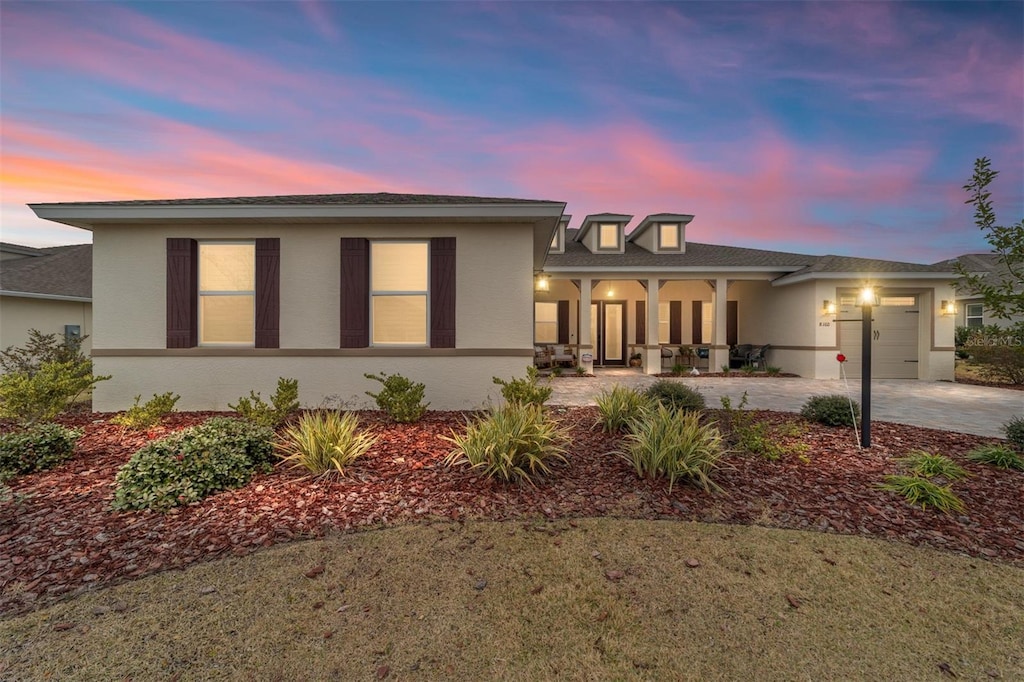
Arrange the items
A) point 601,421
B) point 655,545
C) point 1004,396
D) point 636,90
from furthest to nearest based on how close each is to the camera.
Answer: point 636,90, point 1004,396, point 601,421, point 655,545

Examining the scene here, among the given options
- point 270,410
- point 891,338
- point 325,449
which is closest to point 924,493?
point 325,449

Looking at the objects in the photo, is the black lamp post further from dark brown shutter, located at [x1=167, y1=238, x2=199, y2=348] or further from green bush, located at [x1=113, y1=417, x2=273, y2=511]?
dark brown shutter, located at [x1=167, y1=238, x2=199, y2=348]

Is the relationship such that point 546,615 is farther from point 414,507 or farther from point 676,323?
point 676,323

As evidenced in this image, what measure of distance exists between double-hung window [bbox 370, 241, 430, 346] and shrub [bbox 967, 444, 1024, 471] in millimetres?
7846

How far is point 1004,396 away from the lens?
947 cm

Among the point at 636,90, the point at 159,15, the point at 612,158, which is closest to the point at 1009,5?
the point at 636,90

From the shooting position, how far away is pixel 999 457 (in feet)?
15.5

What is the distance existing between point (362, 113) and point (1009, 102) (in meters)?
14.4

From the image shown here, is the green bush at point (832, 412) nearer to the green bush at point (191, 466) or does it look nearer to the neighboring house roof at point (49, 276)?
the green bush at point (191, 466)

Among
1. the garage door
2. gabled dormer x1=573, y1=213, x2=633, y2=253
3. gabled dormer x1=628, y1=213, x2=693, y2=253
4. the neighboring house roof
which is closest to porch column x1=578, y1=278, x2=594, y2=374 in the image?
gabled dormer x1=573, y1=213, x2=633, y2=253

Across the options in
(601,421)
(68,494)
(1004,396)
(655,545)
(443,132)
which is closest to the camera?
(655,545)

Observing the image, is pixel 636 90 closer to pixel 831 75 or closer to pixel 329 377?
pixel 831 75

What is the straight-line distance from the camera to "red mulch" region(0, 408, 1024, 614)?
9.53ft

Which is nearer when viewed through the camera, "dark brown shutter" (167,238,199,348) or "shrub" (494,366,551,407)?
"shrub" (494,366,551,407)
